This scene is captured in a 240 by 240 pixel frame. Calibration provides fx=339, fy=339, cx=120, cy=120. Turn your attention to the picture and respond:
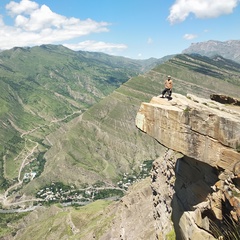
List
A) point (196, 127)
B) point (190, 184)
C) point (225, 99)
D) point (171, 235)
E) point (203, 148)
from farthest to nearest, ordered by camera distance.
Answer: point (171, 235) < point (190, 184) < point (225, 99) < point (196, 127) < point (203, 148)

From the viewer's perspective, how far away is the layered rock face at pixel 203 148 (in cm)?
3772

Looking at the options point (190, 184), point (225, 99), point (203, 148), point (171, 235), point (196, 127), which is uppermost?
point (225, 99)

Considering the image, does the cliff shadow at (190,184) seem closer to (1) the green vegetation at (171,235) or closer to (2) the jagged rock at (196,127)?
(1) the green vegetation at (171,235)

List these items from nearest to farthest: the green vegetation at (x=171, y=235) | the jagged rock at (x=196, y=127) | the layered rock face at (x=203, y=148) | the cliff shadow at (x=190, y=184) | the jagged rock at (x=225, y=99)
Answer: the layered rock face at (x=203, y=148), the jagged rock at (x=196, y=127), the cliff shadow at (x=190, y=184), the jagged rock at (x=225, y=99), the green vegetation at (x=171, y=235)

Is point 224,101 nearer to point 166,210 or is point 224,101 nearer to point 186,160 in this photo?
point 186,160

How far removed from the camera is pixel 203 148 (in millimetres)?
40500

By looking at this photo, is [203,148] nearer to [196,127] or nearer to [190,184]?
[196,127]

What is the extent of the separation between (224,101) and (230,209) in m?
17.7

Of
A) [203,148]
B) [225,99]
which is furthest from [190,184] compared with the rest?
[225,99]

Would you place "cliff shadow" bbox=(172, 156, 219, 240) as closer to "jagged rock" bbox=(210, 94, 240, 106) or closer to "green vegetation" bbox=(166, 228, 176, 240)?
"green vegetation" bbox=(166, 228, 176, 240)

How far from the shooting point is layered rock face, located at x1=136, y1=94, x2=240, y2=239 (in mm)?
37719

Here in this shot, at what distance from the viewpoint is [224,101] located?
49.0 m

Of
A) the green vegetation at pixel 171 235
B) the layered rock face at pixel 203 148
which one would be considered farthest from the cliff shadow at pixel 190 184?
the green vegetation at pixel 171 235

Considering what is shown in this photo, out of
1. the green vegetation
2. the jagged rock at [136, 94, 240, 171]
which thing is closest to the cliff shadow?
the green vegetation
